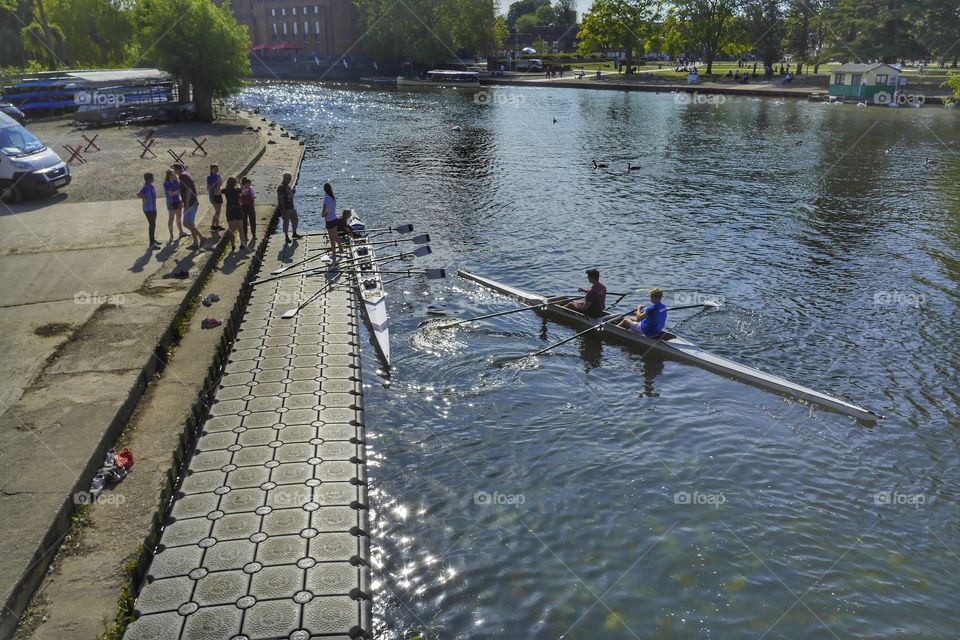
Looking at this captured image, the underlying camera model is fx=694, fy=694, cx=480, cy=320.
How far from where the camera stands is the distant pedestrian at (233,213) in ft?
67.5

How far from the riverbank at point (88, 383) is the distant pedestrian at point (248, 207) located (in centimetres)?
133

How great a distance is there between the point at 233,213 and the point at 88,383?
9.01 metres

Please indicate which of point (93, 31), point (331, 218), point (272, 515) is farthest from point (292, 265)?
point (93, 31)

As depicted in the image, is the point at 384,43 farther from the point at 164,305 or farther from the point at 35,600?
the point at 35,600

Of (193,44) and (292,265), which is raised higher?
(193,44)

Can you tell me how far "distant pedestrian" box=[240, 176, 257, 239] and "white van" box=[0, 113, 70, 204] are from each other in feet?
31.5

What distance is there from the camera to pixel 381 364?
1680 cm

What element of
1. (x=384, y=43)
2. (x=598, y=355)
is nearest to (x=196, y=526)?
(x=598, y=355)

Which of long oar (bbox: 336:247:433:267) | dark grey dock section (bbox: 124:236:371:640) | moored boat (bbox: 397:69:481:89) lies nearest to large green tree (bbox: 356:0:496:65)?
moored boat (bbox: 397:69:481:89)

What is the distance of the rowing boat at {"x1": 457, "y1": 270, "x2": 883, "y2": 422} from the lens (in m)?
14.9

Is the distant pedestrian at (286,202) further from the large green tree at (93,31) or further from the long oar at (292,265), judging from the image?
the large green tree at (93,31)

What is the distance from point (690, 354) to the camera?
1692 cm

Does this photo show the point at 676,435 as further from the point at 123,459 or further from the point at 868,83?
the point at 868,83

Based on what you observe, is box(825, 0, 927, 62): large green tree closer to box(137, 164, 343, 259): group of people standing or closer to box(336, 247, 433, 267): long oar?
box(336, 247, 433, 267): long oar
